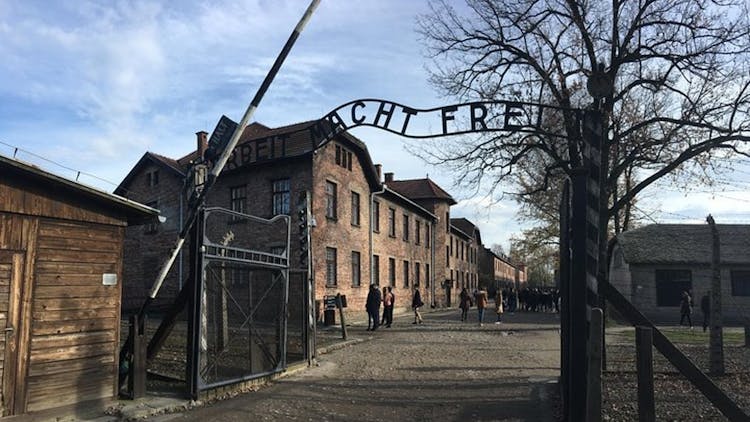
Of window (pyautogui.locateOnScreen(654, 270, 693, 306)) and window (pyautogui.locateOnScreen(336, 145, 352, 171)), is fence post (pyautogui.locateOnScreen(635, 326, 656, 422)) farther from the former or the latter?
window (pyautogui.locateOnScreen(654, 270, 693, 306))

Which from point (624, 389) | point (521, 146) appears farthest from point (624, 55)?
point (624, 389)

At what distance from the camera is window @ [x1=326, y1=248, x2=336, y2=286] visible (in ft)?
85.1

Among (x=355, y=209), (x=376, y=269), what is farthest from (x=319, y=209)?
(x=376, y=269)

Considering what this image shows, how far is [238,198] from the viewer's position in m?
27.3

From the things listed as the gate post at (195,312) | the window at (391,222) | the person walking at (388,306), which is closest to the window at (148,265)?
the window at (391,222)

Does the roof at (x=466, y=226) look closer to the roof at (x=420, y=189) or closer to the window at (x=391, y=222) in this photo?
the roof at (x=420, y=189)

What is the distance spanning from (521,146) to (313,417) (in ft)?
49.7

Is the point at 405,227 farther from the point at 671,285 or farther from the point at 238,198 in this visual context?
the point at 671,285

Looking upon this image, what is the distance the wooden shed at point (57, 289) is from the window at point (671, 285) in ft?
96.8

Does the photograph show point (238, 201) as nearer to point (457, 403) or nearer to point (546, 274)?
point (457, 403)

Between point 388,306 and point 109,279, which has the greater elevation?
point 109,279

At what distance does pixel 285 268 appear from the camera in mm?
11211

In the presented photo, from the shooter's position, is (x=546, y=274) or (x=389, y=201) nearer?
Result: (x=389, y=201)

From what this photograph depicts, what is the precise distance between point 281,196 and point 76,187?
59.5 feet
